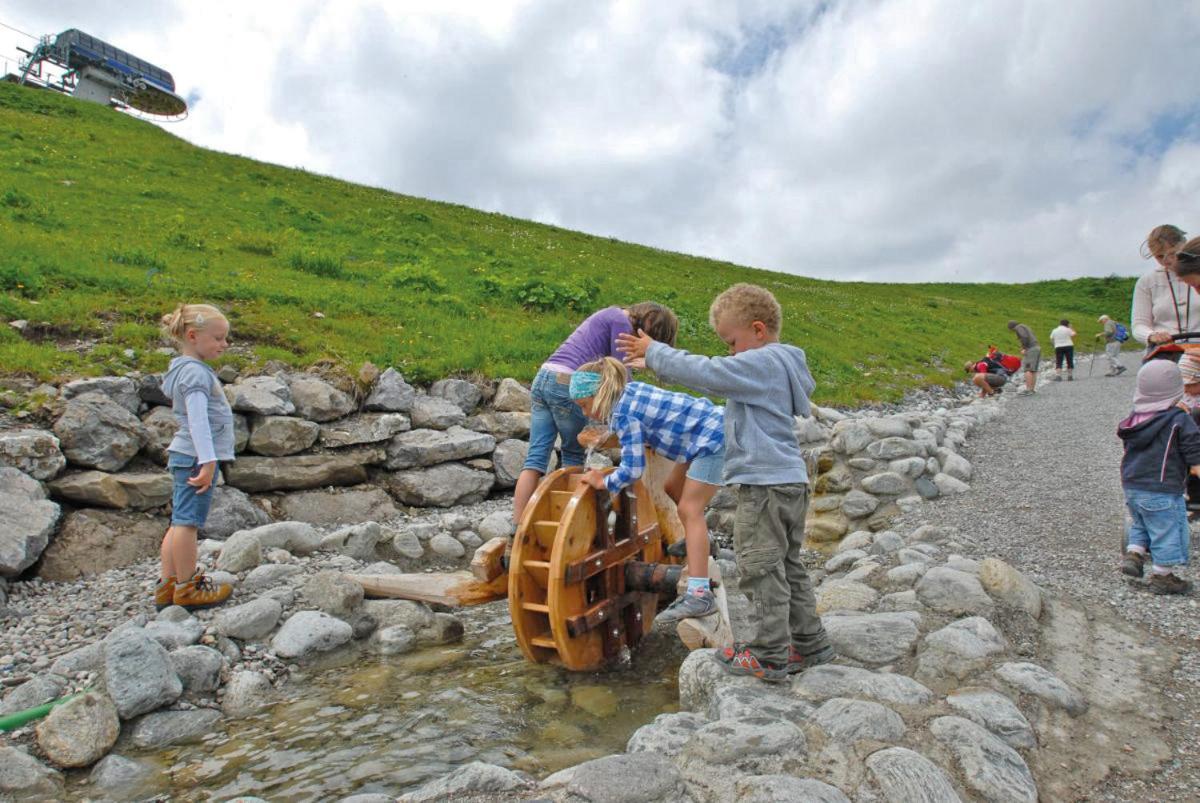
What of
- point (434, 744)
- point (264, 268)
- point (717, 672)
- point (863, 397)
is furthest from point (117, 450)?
point (863, 397)

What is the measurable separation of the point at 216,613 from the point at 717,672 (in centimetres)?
393

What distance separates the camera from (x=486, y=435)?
373 inches

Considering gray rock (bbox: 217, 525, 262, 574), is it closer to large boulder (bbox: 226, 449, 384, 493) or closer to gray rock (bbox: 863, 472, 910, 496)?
large boulder (bbox: 226, 449, 384, 493)

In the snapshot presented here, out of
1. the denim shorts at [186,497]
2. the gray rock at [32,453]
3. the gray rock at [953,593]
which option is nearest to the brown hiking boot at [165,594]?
the denim shorts at [186,497]

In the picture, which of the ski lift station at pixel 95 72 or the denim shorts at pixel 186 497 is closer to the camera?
the denim shorts at pixel 186 497

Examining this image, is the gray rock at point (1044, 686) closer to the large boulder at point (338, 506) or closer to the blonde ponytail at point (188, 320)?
the blonde ponytail at point (188, 320)

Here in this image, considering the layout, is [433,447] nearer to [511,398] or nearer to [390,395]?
[390,395]

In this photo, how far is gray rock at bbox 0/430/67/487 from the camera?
256 inches

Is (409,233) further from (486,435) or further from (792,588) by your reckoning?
(792,588)

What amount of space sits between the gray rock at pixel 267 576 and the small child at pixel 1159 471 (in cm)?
674

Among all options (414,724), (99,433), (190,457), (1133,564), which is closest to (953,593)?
(1133,564)

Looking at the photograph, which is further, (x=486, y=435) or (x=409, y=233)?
(x=409, y=233)

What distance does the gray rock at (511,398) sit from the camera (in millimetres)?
10172

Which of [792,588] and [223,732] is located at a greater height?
[792,588]
